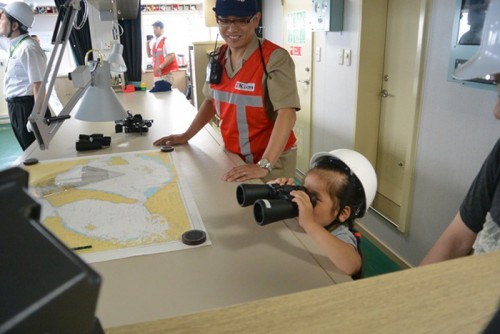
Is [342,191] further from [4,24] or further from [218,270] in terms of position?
[4,24]

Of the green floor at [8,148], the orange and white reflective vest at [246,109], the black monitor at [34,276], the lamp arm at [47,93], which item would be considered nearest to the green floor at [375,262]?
the orange and white reflective vest at [246,109]

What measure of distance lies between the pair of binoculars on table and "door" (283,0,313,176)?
3.10 metres

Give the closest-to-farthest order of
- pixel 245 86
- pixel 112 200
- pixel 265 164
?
Answer: 1. pixel 112 200
2. pixel 265 164
3. pixel 245 86

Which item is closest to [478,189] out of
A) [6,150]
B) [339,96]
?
[339,96]

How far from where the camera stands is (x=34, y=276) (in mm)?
237

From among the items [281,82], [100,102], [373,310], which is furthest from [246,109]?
[373,310]

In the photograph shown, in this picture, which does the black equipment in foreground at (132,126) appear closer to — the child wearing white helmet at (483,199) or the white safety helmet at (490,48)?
the child wearing white helmet at (483,199)

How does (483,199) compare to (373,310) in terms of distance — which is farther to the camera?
(483,199)

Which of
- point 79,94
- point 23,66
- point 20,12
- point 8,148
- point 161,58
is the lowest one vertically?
point 8,148

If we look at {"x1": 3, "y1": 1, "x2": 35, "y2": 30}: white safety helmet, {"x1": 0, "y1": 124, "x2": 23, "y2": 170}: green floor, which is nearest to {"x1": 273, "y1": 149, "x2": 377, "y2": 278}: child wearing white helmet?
{"x1": 3, "y1": 1, "x2": 35, "y2": 30}: white safety helmet

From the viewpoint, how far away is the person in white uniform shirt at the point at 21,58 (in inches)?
127

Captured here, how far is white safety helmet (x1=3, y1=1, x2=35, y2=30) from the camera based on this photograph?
3174 millimetres

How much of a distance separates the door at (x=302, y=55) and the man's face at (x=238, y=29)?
91.3 inches

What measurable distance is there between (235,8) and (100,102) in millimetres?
796
